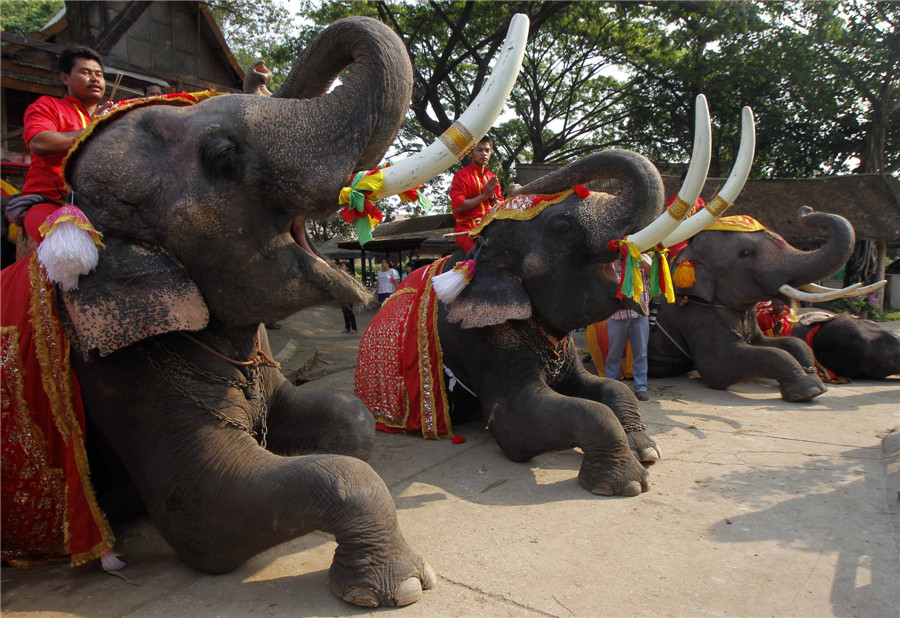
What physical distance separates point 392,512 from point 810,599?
1.47 m

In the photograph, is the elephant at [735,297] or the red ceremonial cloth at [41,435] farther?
the elephant at [735,297]

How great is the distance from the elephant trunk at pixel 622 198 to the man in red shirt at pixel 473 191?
1370mm

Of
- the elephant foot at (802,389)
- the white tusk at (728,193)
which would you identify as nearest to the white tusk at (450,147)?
the white tusk at (728,193)

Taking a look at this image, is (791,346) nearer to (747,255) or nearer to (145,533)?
(747,255)

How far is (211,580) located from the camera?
2355 millimetres

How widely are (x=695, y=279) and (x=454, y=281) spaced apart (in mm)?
3267

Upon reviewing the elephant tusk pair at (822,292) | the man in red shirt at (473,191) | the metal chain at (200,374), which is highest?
the man in red shirt at (473,191)

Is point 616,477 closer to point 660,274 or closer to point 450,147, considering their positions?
point 660,274

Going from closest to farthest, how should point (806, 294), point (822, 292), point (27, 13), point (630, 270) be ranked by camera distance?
1. point (630, 270)
2. point (806, 294)
3. point (822, 292)
4. point (27, 13)

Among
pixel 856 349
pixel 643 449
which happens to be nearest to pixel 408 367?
pixel 643 449

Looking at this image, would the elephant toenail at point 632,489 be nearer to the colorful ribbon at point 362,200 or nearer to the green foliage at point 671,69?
the colorful ribbon at point 362,200

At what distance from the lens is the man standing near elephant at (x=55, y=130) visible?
2645 mm

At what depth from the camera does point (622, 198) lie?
151 inches

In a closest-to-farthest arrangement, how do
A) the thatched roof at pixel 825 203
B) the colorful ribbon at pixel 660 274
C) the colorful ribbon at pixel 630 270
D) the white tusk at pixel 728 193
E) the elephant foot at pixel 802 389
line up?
the colorful ribbon at pixel 630 270 → the colorful ribbon at pixel 660 274 → the white tusk at pixel 728 193 → the elephant foot at pixel 802 389 → the thatched roof at pixel 825 203
